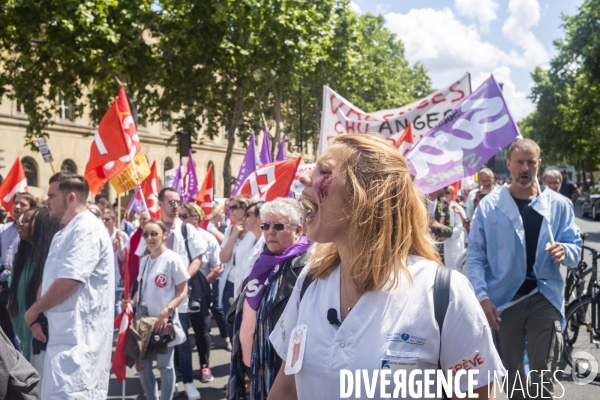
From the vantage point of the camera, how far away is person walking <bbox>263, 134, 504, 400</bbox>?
194cm

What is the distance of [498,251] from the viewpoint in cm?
452

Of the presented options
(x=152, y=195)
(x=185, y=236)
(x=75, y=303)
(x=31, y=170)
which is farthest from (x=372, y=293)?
(x=31, y=170)

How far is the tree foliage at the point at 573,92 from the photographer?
3303cm

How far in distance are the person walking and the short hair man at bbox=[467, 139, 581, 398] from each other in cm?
246

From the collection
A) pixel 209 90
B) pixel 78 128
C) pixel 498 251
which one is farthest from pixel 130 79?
pixel 498 251

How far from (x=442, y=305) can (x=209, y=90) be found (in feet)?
82.8

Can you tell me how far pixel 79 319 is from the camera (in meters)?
4.42

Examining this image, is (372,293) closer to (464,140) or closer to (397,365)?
(397,365)

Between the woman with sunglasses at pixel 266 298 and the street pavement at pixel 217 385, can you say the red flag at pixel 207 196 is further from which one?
the woman with sunglasses at pixel 266 298

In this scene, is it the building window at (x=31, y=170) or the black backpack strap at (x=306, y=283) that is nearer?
the black backpack strap at (x=306, y=283)

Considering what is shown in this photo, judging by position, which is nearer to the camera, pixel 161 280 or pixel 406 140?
pixel 161 280

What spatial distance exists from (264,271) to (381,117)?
15.0ft

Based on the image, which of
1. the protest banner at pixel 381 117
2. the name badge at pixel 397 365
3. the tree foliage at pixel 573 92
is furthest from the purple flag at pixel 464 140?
the tree foliage at pixel 573 92

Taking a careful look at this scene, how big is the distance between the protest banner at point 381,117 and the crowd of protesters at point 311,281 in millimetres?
883
